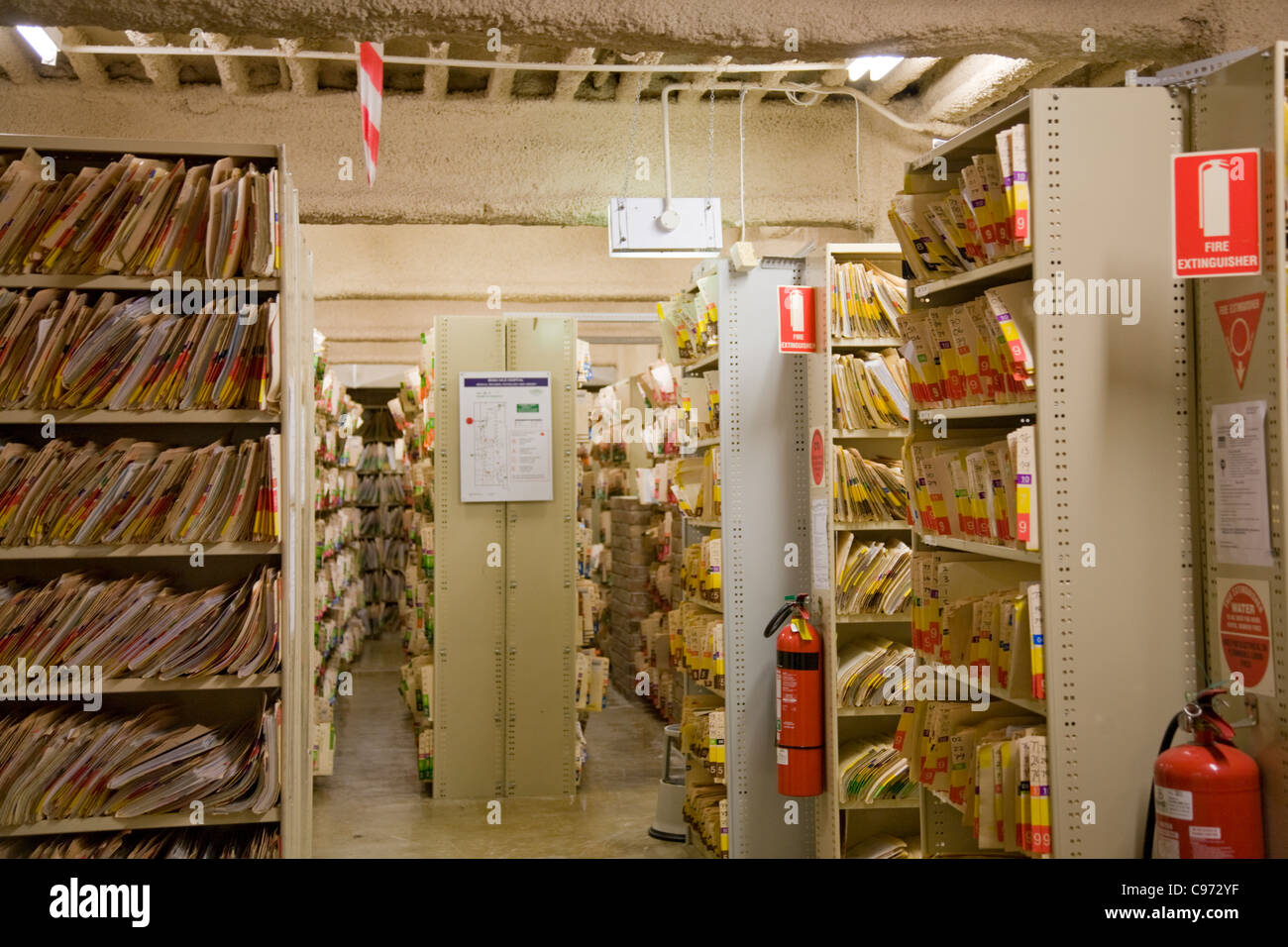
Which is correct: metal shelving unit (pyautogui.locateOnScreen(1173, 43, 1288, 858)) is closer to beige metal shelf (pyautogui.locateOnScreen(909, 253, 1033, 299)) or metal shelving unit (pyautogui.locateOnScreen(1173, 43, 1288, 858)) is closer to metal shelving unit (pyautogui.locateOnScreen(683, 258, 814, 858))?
beige metal shelf (pyautogui.locateOnScreen(909, 253, 1033, 299))

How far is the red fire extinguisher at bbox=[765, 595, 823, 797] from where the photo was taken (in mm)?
4461

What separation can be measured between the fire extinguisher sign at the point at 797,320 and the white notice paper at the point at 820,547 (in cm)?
65

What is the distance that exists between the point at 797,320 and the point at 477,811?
3.57 meters

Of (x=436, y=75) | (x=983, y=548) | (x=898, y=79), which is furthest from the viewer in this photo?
(x=898, y=79)

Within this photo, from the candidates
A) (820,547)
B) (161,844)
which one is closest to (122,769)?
(161,844)

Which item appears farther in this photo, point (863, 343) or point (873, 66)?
point (873, 66)

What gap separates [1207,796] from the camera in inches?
105

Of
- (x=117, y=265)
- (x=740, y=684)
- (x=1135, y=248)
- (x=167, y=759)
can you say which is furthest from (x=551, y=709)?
(x=1135, y=248)

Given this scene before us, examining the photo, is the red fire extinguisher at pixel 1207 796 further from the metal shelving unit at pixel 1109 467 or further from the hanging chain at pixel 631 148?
the hanging chain at pixel 631 148

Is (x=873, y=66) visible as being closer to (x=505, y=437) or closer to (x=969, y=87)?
(x=969, y=87)

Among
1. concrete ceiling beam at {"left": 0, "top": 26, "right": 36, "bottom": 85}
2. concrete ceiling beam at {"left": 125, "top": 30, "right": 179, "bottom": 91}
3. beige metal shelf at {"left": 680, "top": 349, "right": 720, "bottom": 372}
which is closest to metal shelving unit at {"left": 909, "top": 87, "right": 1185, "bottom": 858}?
beige metal shelf at {"left": 680, "top": 349, "right": 720, "bottom": 372}

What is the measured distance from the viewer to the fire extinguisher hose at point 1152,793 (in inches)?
110

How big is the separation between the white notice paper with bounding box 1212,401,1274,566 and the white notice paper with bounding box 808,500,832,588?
1.76m

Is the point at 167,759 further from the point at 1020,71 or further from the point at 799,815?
the point at 1020,71
